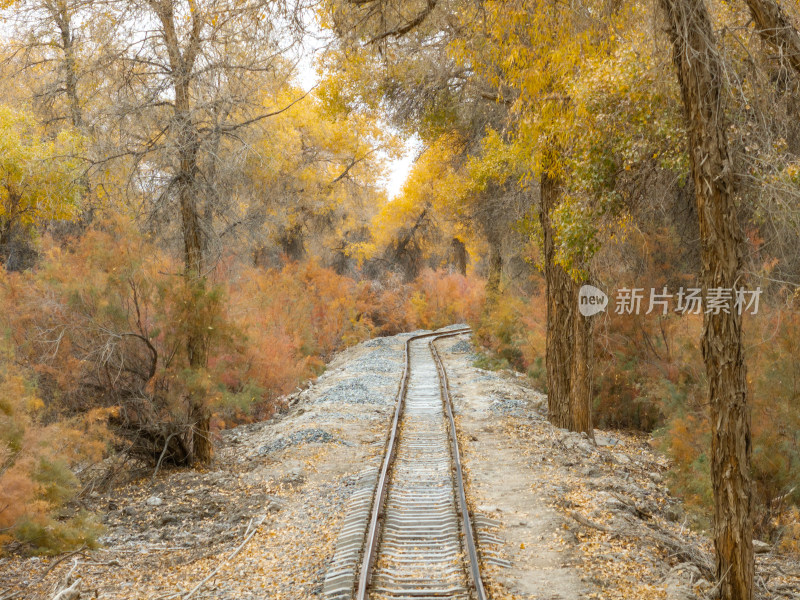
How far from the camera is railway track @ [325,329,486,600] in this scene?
642 cm

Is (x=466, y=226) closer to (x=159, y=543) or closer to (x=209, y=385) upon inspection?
(x=209, y=385)

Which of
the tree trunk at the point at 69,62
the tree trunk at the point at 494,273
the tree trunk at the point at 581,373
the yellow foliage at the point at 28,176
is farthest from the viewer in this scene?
the tree trunk at the point at 494,273

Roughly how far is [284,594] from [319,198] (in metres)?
25.4

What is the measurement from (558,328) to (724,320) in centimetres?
754

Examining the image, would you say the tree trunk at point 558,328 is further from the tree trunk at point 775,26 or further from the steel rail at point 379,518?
the tree trunk at point 775,26

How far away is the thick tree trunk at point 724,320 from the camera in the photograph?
6.19 m

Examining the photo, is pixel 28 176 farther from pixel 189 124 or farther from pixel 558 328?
pixel 558 328

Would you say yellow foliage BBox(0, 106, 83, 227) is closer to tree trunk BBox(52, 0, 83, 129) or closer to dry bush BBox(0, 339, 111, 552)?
tree trunk BBox(52, 0, 83, 129)

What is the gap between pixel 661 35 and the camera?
22.4ft

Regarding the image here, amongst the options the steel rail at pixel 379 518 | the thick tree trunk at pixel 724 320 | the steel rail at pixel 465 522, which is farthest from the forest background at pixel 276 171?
the steel rail at pixel 379 518

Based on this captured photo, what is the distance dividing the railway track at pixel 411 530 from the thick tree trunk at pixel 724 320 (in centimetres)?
239

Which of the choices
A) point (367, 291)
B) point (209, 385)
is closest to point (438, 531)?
point (209, 385)

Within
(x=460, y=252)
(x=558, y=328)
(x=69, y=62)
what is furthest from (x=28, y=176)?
(x=460, y=252)

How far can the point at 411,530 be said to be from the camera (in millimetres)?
8016
